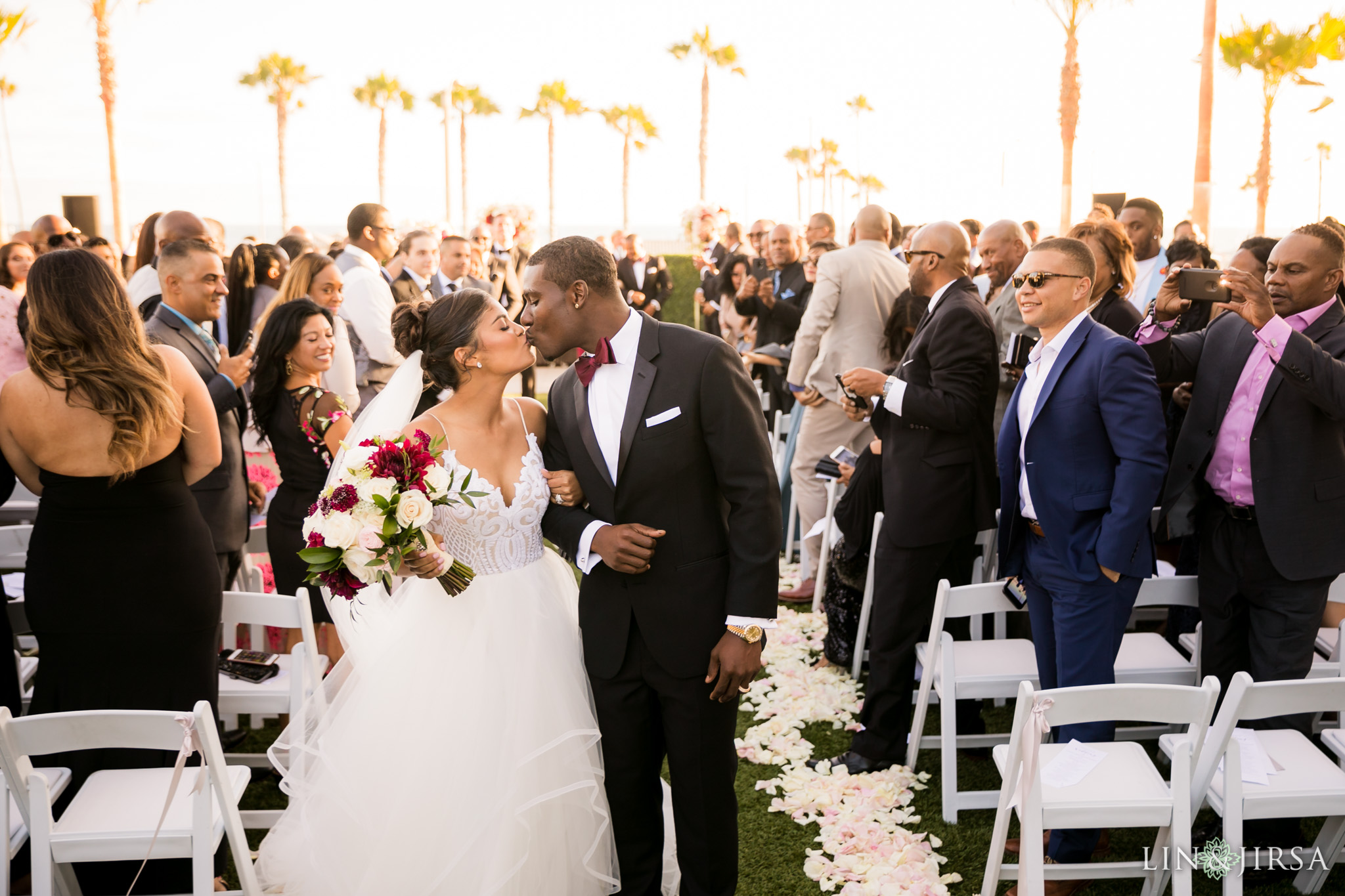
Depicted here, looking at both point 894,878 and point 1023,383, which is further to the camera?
point 1023,383

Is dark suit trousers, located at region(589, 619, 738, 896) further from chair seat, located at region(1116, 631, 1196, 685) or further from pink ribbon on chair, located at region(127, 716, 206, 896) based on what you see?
chair seat, located at region(1116, 631, 1196, 685)

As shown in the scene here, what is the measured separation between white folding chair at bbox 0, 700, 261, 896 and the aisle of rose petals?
205 cm

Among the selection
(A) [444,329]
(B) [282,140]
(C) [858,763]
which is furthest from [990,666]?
(B) [282,140]

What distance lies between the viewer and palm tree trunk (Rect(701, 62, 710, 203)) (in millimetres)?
31922

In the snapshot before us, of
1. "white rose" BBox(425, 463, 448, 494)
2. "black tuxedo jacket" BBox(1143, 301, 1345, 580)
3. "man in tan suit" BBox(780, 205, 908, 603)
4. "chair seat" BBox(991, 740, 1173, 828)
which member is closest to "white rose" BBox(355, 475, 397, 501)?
"white rose" BBox(425, 463, 448, 494)

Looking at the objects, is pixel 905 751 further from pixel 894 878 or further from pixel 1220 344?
pixel 1220 344

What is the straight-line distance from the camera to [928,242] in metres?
4.27

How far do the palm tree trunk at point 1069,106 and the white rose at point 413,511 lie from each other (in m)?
21.5

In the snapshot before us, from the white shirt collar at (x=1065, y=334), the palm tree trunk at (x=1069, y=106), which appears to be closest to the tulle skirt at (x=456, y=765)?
the white shirt collar at (x=1065, y=334)

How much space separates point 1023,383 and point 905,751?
1786 millimetres

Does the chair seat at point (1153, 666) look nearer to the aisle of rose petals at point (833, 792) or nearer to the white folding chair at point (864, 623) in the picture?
the aisle of rose petals at point (833, 792)

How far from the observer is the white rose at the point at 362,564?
260 cm

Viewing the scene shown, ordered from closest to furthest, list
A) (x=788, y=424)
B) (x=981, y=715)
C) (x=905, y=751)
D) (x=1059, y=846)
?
(x=1059, y=846) < (x=905, y=751) < (x=981, y=715) < (x=788, y=424)

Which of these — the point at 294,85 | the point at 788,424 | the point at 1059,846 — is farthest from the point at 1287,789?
the point at 294,85
